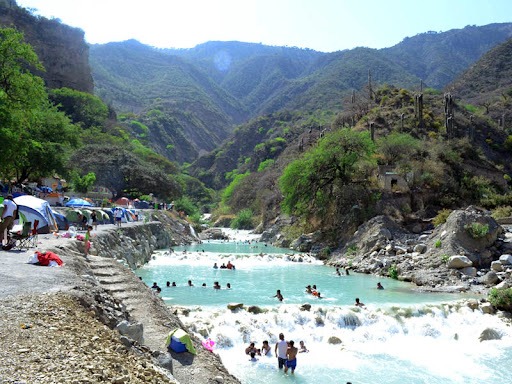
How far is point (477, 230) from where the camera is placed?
25.4 meters

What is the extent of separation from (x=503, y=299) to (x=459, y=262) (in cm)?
603

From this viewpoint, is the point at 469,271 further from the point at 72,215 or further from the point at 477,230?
the point at 72,215

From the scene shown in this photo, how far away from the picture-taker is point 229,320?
15.4 m

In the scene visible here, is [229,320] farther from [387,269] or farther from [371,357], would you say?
[387,269]

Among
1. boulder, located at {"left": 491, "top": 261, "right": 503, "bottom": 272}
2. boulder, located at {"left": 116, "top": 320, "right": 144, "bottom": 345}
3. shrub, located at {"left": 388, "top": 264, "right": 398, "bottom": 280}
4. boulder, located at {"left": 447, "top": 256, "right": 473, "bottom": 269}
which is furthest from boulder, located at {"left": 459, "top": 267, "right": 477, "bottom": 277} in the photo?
boulder, located at {"left": 116, "top": 320, "right": 144, "bottom": 345}

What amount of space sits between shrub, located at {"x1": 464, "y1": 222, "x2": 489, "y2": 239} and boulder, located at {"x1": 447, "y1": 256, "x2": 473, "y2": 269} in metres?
2.10

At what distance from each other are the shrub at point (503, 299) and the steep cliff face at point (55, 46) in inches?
3307

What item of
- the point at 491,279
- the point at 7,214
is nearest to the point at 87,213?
the point at 7,214

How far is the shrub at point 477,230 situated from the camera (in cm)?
2528

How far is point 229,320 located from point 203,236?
45771 millimetres

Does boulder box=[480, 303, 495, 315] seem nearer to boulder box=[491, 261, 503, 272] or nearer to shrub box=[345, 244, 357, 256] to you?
boulder box=[491, 261, 503, 272]

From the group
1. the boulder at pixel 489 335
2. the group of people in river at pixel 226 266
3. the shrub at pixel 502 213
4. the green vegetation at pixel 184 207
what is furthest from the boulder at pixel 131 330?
the green vegetation at pixel 184 207

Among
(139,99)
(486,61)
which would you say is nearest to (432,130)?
(486,61)

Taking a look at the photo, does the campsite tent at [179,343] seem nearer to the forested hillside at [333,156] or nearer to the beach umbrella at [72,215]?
the forested hillside at [333,156]
